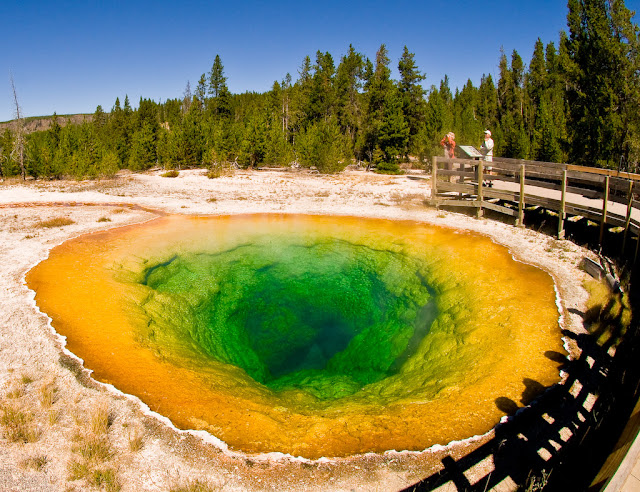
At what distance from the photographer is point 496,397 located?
6.16m

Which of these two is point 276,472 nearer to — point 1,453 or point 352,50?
point 1,453

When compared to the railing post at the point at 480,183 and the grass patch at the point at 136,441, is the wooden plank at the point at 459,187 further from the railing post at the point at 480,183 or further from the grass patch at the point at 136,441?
the grass patch at the point at 136,441

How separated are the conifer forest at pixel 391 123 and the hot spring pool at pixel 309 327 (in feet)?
55.0

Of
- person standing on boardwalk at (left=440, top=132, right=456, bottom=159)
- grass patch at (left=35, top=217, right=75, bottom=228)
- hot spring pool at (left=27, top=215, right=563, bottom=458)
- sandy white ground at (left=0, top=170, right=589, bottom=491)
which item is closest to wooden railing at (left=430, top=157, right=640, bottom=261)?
person standing on boardwalk at (left=440, top=132, right=456, bottom=159)

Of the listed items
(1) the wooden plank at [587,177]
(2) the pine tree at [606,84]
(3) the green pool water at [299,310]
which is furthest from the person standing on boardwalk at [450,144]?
(2) the pine tree at [606,84]

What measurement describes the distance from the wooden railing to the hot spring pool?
2372 millimetres

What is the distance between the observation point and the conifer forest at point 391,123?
953 inches

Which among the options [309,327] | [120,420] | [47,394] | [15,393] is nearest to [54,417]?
[47,394]

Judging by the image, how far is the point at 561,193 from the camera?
13203 mm

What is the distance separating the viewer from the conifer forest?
79.4ft

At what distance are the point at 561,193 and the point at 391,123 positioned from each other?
2565 cm

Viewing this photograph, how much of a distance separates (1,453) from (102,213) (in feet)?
51.5

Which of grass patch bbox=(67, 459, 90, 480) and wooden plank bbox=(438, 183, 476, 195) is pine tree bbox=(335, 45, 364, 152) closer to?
wooden plank bbox=(438, 183, 476, 195)

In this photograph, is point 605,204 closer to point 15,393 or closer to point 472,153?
point 472,153
